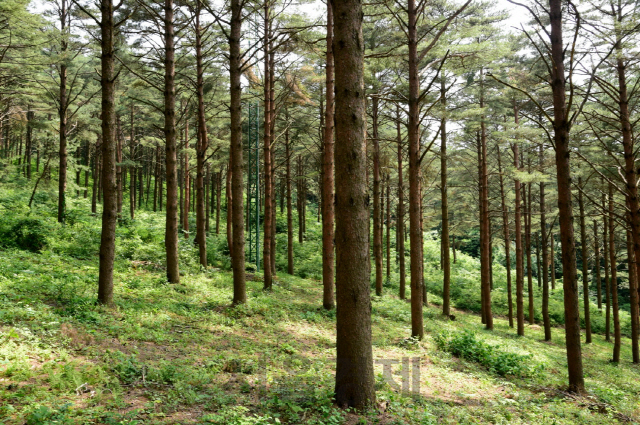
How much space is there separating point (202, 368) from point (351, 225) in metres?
3.18

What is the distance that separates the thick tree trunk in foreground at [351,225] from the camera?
4387 millimetres

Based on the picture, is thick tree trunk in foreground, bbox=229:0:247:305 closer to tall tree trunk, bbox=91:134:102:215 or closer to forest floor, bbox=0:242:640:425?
forest floor, bbox=0:242:640:425

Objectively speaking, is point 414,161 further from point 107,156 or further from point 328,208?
point 107,156

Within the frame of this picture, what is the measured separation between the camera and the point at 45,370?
171 inches

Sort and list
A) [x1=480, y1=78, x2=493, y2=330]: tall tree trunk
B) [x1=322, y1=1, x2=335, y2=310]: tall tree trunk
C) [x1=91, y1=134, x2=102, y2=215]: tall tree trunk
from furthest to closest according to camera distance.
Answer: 1. [x1=91, y1=134, x2=102, y2=215]: tall tree trunk
2. [x1=480, y1=78, x2=493, y2=330]: tall tree trunk
3. [x1=322, y1=1, x2=335, y2=310]: tall tree trunk

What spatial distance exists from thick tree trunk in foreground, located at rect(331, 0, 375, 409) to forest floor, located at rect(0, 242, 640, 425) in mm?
426

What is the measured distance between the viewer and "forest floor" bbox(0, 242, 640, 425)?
160 inches

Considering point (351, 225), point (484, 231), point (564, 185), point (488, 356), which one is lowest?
point (488, 356)

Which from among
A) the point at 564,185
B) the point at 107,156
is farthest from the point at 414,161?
the point at 107,156

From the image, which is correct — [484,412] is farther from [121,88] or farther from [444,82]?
[121,88]

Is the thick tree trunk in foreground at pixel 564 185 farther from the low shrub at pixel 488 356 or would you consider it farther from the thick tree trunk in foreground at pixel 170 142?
the thick tree trunk in foreground at pixel 170 142

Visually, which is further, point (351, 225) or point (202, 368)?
point (202, 368)

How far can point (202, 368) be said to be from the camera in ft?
18.0

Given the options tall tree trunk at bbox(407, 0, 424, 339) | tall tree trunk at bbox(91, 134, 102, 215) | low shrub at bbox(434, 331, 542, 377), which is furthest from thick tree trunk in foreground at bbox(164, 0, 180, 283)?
tall tree trunk at bbox(91, 134, 102, 215)
